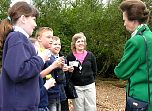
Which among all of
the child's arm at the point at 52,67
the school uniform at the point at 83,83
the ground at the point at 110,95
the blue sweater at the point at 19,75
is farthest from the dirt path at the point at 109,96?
the blue sweater at the point at 19,75

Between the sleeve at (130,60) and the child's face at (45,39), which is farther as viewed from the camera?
the child's face at (45,39)

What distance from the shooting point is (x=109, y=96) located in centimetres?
1107

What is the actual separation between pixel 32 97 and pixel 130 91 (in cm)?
108

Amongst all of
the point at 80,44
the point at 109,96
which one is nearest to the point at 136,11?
the point at 80,44

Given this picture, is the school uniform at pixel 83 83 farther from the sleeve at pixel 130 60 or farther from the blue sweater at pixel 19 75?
the blue sweater at pixel 19 75

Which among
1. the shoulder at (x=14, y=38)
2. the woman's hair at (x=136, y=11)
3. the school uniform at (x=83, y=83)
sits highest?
the woman's hair at (x=136, y=11)

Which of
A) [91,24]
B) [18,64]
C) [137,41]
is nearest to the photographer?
[18,64]

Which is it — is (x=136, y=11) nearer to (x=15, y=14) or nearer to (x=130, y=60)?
(x=130, y=60)

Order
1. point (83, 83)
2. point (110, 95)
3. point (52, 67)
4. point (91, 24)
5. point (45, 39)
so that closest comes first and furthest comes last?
point (52, 67) < point (45, 39) < point (83, 83) < point (110, 95) < point (91, 24)

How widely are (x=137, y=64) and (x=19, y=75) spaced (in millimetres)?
1231

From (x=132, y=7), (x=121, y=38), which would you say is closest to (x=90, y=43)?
(x=121, y=38)

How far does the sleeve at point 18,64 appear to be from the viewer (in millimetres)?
3197

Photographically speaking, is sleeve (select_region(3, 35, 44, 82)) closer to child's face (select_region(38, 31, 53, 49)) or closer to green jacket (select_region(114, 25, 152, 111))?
green jacket (select_region(114, 25, 152, 111))

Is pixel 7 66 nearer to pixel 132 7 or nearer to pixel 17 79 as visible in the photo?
pixel 17 79
